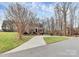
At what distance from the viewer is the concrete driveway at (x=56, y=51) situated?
3.44 meters

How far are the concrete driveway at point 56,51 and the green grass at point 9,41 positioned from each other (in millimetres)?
124

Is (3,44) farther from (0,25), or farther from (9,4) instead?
(9,4)

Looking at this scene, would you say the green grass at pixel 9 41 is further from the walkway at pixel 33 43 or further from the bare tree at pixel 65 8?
the bare tree at pixel 65 8

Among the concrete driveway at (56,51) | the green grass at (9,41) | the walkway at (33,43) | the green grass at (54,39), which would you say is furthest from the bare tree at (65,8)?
the green grass at (9,41)

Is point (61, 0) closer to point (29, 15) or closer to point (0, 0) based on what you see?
point (29, 15)

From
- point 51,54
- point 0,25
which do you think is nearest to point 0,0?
point 0,25

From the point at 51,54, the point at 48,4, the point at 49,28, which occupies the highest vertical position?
the point at 48,4

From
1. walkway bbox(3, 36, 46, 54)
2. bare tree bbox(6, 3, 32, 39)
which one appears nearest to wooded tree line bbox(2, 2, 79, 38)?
bare tree bbox(6, 3, 32, 39)

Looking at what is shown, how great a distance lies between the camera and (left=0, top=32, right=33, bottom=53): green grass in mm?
3449

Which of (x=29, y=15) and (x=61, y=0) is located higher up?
(x=61, y=0)

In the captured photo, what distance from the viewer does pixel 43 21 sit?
3.53 metres

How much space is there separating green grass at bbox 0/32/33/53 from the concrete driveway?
0.41ft

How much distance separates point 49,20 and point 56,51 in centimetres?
49

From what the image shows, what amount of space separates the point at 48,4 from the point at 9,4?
0.60 meters
